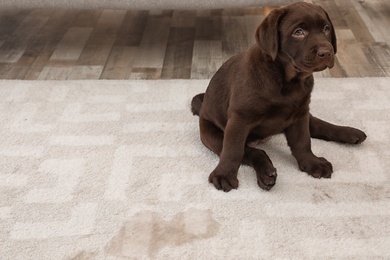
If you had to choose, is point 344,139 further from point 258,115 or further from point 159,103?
point 159,103

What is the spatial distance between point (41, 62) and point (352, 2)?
2.18 metres

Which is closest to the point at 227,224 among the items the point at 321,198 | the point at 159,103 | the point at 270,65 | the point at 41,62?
the point at 321,198

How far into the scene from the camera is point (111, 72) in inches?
117

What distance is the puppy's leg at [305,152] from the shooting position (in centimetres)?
203

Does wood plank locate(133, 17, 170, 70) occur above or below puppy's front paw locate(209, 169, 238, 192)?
below

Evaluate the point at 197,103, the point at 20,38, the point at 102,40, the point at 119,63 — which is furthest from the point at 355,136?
the point at 20,38

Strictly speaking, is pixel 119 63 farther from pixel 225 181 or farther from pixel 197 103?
pixel 225 181

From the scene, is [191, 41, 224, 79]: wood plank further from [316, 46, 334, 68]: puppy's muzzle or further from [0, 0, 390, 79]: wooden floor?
[316, 46, 334, 68]: puppy's muzzle

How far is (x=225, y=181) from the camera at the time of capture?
197 centimetres

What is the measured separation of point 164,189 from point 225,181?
227 millimetres

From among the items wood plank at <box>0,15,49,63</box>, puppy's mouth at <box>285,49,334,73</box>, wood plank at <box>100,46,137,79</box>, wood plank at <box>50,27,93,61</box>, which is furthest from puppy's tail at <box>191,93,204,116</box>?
wood plank at <box>0,15,49,63</box>

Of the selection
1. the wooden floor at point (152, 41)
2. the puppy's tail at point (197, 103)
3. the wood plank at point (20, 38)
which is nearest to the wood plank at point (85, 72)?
the wooden floor at point (152, 41)

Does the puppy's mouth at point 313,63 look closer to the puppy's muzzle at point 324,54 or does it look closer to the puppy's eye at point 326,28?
the puppy's muzzle at point 324,54

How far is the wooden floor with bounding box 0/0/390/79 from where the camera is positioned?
298 centimetres
